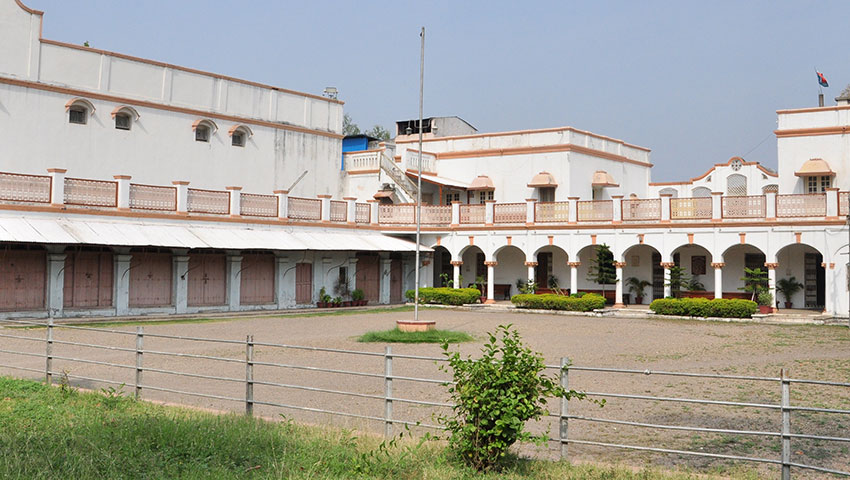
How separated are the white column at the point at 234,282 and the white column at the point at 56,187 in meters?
6.30

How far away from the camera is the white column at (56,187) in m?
24.0

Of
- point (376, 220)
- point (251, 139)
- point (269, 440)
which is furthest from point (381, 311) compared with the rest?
point (269, 440)

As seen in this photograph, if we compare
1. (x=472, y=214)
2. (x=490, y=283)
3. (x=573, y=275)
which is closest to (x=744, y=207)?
(x=573, y=275)

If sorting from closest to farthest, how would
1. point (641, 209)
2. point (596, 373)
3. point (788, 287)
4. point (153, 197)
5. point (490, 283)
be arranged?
point (596, 373) < point (153, 197) < point (788, 287) < point (641, 209) < point (490, 283)

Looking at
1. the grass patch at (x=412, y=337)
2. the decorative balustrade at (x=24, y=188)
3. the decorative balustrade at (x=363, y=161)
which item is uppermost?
the decorative balustrade at (x=363, y=161)

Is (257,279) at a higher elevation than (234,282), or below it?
higher

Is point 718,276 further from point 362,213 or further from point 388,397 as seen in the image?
point 388,397

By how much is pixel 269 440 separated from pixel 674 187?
125 feet

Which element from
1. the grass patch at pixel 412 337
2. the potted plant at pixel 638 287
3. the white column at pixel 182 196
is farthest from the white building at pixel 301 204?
the grass patch at pixel 412 337

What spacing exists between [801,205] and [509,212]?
36.6 ft

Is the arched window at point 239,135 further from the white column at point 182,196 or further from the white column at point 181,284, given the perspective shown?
the white column at point 181,284

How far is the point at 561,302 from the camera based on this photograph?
99.5 feet

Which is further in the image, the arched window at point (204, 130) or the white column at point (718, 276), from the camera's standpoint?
the arched window at point (204, 130)

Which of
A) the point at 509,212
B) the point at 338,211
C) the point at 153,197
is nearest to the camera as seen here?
the point at 153,197
